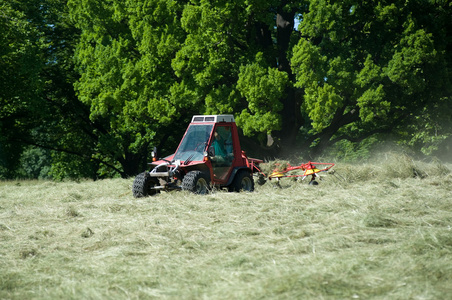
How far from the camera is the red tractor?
1224 cm

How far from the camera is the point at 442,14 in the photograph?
21047 millimetres

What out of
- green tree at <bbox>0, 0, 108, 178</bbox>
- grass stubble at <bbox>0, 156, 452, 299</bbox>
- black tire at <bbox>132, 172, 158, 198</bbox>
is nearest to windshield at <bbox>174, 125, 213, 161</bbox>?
black tire at <bbox>132, 172, 158, 198</bbox>

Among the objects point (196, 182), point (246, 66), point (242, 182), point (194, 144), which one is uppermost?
point (246, 66)

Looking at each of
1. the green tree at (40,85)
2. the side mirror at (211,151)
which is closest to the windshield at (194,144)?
the side mirror at (211,151)

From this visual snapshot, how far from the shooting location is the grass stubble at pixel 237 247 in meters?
4.99

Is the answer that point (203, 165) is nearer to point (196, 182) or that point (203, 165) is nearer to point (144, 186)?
point (196, 182)

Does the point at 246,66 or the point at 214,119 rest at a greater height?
the point at 246,66

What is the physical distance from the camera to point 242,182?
1357 centimetres

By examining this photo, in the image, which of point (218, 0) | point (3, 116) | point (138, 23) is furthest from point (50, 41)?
point (218, 0)

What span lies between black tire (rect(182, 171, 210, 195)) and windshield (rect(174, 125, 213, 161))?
0.67 metres

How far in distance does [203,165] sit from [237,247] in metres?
6.10

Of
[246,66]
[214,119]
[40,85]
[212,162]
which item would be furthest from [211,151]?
[40,85]

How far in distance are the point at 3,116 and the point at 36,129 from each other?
2957mm

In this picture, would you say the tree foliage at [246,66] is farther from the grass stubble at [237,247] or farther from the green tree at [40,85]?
the grass stubble at [237,247]
